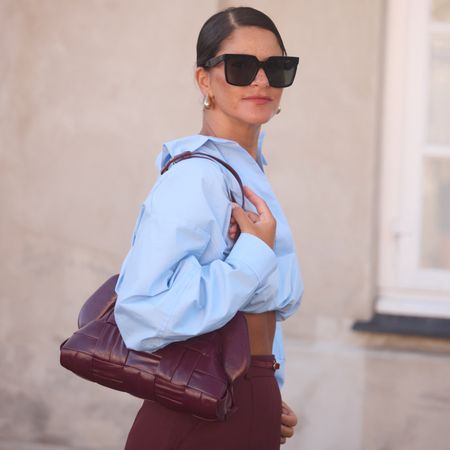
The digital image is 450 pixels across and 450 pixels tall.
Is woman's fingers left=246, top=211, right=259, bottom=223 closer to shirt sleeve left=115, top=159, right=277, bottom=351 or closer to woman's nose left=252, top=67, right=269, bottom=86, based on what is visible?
shirt sleeve left=115, top=159, right=277, bottom=351

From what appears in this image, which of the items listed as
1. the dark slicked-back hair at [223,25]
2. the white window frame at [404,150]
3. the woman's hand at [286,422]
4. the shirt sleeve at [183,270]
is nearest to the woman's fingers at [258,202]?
the shirt sleeve at [183,270]

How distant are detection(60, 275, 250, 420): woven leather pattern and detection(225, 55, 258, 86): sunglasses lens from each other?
22.0 inches

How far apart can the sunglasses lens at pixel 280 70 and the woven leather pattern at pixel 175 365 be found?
1.94ft

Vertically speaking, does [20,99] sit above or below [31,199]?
above

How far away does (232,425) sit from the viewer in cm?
179

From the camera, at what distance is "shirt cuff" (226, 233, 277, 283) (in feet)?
5.77

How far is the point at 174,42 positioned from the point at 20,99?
0.81 metres

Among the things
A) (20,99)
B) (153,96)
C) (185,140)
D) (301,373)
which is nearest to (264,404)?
(185,140)

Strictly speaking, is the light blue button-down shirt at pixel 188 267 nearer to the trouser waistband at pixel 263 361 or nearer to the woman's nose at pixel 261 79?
the trouser waistband at pixel 263 361

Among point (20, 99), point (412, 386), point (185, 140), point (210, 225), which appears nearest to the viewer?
point (210, 225)

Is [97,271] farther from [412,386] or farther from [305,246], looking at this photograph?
[412,386]

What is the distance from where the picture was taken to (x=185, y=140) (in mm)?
1953

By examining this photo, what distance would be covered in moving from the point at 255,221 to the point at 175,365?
1.24ft

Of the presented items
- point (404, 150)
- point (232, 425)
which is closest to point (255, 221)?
point (232, 425)
